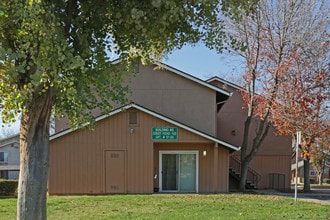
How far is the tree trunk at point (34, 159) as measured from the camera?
236 inches

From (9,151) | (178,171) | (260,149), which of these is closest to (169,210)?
(178,171)

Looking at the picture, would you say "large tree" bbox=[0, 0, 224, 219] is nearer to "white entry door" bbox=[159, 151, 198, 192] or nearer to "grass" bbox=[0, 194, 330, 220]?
"grass" bbox=[0, 194, 330, 220]

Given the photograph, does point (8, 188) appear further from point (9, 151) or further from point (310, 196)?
point (9, 151)

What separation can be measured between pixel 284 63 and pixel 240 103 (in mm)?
5231

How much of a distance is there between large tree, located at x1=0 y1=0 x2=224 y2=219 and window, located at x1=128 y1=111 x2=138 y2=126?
1211 centimetres

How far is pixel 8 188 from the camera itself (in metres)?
20.1

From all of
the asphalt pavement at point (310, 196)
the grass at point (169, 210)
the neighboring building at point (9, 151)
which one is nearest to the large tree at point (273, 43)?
the asphalt pavement at point (310, 196)

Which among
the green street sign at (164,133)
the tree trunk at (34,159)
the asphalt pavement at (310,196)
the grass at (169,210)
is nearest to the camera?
the tree trunk at (34,159)

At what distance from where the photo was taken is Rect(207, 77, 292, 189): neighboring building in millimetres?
25469

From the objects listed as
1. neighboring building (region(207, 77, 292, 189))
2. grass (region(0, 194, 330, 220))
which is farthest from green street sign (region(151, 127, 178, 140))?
neighboring building (region(207, 77, 292, 189))

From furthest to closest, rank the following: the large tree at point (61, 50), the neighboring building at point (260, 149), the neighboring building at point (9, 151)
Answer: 1. the neighboring building at point (9, 151)
2. the neighboring building at point (260, 149)
3. the large tree at point (61, 50)

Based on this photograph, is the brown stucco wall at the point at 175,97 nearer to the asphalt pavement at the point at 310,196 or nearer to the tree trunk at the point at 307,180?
the asphalt pavement at the point at 310,196

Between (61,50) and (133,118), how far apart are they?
1453cm

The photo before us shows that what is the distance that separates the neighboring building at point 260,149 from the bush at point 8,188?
41.0 feet
